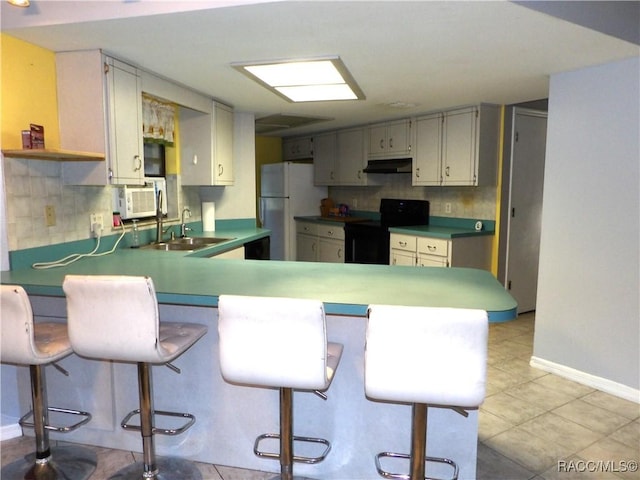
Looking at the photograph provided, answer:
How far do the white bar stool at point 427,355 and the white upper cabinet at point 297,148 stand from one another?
16.6 feet

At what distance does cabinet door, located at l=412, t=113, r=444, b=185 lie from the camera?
442 centimetres

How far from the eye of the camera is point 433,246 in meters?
4.24

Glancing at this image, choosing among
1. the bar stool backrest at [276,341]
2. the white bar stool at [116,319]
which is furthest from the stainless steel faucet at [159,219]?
the bar stool backrest at [276,341]

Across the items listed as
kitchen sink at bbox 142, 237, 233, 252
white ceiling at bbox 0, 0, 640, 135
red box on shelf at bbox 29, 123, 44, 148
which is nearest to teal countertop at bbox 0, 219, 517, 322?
red box on shelf at bbox 29, 123, 44, 148

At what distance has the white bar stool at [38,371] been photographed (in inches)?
67.4

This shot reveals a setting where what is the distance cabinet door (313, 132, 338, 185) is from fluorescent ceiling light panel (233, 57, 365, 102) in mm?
2274

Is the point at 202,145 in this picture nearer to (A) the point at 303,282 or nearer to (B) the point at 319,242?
(A) the point at 303,282

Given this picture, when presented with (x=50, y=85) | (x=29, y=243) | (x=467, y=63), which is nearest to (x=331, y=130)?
(x=467, y=63)

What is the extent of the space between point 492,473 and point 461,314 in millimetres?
1205

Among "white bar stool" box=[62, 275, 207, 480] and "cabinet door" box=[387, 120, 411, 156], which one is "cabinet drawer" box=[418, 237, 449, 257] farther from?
"white bar stool" box=[62, 275, 207, 480]

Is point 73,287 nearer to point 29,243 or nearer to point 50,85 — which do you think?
point 29,243

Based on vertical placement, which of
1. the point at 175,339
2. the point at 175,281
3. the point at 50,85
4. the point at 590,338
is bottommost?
the point at 590,338

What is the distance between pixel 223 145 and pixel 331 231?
6.59 ft

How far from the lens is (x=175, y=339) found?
183cm
